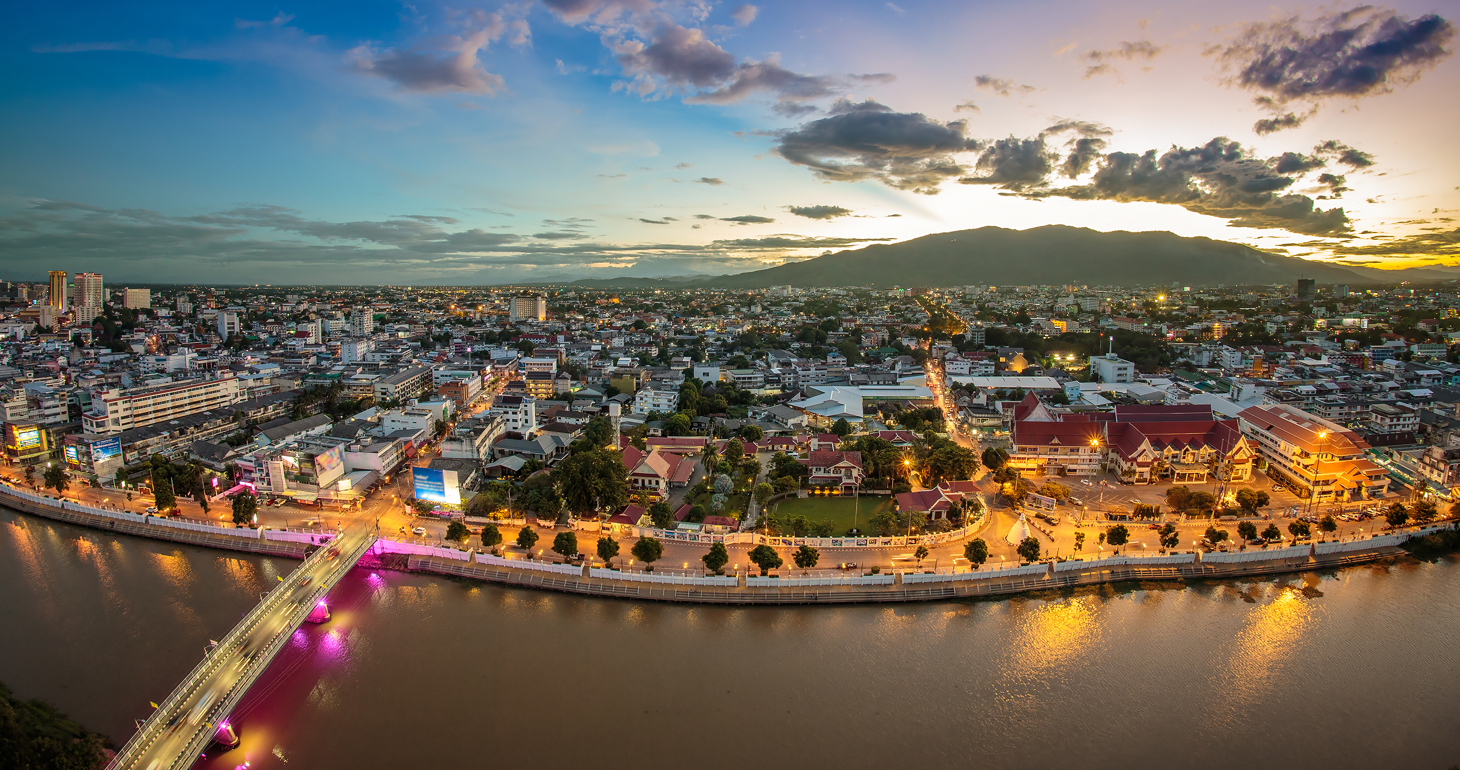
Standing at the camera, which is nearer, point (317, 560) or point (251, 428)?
point (317, 560)

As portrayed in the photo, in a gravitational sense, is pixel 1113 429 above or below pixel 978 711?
above

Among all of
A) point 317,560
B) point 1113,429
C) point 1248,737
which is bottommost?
point 1248,737

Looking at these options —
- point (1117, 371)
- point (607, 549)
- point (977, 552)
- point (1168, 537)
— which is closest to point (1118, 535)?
point (1168, 537)

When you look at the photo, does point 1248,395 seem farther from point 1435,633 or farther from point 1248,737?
point 1248,737

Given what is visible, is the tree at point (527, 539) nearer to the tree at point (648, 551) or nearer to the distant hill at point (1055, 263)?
the tree at point (648, 551)

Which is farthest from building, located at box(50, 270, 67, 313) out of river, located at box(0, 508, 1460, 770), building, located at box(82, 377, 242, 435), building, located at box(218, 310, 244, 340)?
river, located at box(0, 508, 1460, 770)

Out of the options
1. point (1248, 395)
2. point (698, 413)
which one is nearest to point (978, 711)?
point (698, 413)

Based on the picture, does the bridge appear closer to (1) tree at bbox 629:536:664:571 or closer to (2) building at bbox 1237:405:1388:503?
(1) tree at bbox 629:536:664:571

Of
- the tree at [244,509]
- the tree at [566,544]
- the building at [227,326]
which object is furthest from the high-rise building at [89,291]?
the tree at [566,544]
